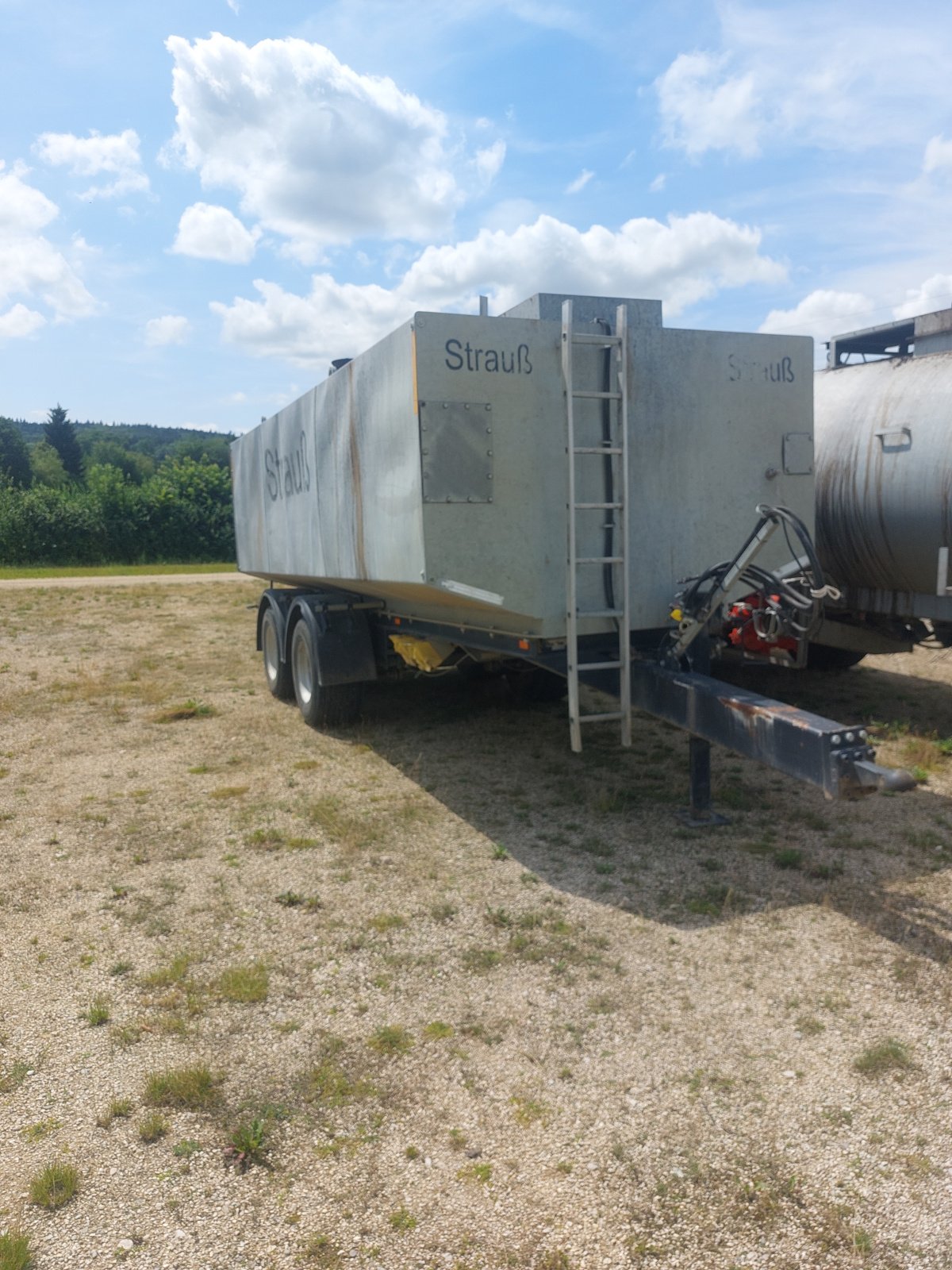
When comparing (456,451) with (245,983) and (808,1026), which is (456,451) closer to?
(245,983)

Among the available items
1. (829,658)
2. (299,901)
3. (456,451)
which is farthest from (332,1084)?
(829,658)

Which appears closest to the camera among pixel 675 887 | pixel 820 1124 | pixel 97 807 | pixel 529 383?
pixel 820 1124

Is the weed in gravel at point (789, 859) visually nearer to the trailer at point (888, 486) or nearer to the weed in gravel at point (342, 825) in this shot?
the weed in gravel at point (342, 825)

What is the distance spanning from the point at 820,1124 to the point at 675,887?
192 cm

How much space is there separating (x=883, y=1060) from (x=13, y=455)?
331ft

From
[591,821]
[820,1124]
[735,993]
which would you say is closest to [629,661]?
[591,821]

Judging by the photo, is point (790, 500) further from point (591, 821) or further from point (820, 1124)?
point (820, 1124)

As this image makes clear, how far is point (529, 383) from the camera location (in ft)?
17.7

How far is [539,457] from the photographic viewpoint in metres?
5.44

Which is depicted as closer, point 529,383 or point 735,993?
point 735,993

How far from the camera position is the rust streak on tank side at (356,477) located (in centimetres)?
652

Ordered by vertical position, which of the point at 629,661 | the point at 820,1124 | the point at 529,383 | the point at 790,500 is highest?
the point at 529,383

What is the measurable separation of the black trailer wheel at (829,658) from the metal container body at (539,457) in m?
3.89

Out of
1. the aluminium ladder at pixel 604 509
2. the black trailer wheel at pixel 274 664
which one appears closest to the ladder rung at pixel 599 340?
the aluminium ladder at pixel 604 509
